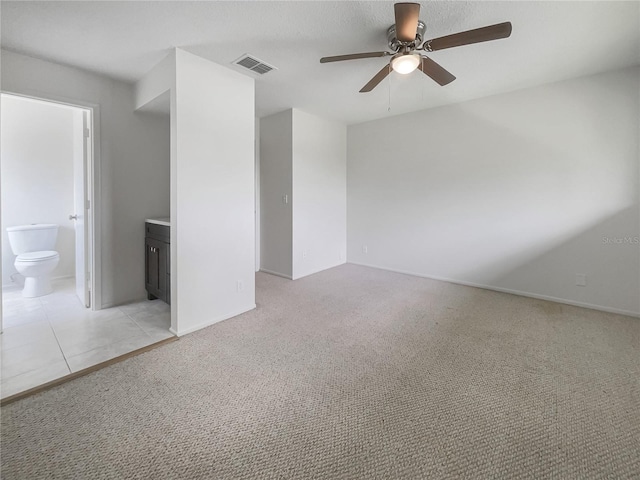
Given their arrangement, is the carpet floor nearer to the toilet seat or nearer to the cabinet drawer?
the cabinet drawer

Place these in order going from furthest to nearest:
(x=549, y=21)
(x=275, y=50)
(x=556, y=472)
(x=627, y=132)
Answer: (x=627, y=132), (x=275, y=50), (x=549, y=21), (x=556, y=472)

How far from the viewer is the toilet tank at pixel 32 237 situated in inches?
133

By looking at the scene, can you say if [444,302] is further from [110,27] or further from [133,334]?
[110,27]

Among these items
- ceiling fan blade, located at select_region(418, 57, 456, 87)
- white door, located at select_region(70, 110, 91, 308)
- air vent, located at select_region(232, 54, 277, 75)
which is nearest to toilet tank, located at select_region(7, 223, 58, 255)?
white door, located at select_region(70, 110, 91, 308)

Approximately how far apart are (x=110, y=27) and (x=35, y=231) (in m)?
2.86

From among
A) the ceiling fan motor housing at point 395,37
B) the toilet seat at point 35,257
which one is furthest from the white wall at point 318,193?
the toilet seat at point 35,257

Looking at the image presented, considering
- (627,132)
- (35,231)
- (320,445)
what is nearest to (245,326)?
(320,445)

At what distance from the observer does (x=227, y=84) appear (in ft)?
8.72

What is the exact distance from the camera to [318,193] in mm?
4543

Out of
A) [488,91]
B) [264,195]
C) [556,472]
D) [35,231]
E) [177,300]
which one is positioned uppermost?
[488,91]

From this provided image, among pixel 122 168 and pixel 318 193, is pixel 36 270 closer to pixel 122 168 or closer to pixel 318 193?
pixel 122 168

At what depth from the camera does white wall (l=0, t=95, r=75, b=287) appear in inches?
140

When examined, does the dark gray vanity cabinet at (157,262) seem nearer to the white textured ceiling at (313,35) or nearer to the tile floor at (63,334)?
the tile floor at (63,334)

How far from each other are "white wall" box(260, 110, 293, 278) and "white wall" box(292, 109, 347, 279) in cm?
10
